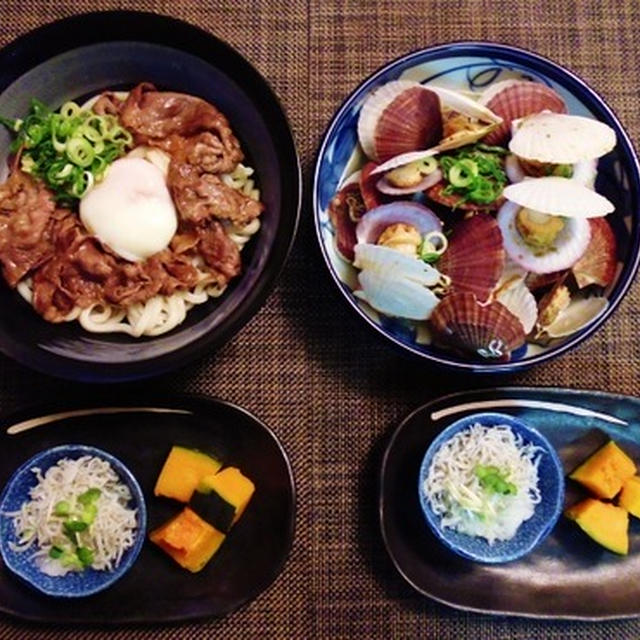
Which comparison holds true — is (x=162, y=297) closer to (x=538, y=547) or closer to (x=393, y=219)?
(x=393, y=219)

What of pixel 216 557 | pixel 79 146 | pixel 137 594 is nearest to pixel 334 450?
pixel 216 557

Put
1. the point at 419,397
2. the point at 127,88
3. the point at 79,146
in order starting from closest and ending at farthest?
the point at 79,146
the point at 127,88
the point at 419,397

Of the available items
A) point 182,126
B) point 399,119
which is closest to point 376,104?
point 399,119

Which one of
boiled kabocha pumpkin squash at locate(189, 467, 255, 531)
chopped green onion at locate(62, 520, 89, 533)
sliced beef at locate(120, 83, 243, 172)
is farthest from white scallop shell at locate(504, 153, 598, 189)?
chopped green onion at locate(62, 520, 89, 533)

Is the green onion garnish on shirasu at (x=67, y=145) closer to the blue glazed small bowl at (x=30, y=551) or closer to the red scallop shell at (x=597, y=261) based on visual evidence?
the blue glazed small bowl at (x=30, y=551)

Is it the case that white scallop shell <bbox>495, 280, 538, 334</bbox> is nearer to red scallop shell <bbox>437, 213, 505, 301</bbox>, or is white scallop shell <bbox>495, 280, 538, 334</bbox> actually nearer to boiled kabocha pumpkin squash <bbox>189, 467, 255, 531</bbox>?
red scallop shell <bbox>437, 213, 505, 301</bbox>

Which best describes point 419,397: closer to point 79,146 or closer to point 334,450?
point 334,450

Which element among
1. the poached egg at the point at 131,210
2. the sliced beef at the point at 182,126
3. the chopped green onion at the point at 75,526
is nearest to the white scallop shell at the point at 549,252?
the sliced beef at the point at 182,126
